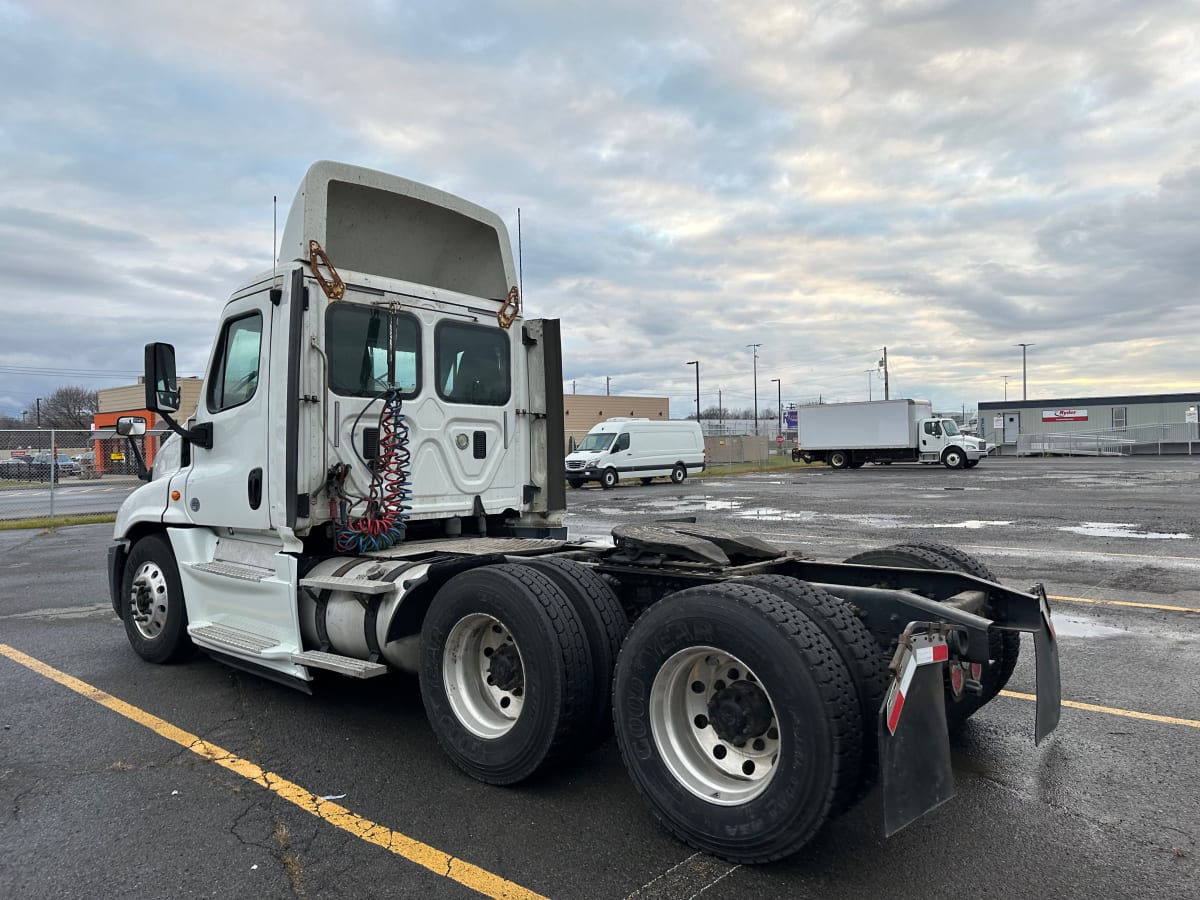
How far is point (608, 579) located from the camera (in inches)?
155

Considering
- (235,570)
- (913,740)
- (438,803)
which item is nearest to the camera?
(913,740)

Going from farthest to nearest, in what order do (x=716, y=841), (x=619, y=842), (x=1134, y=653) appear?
(x=1134, y=653) → (x=619, y=842) → (x=716, y=841)

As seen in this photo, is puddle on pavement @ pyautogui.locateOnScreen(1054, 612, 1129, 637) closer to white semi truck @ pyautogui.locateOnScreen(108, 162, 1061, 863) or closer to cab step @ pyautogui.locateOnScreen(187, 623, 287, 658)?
white semi truck @ pyautogui.locateOnScreen(108, 162, 1061, 863)

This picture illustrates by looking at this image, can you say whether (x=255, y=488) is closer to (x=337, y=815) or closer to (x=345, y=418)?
(x=345, y=418)

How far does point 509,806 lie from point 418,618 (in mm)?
1151

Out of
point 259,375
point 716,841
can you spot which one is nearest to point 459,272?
point 259,375

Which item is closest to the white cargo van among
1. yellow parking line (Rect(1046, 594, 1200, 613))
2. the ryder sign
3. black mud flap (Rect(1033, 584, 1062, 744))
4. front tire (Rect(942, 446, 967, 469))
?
front tire (Rect(942, 446, 967, 469))

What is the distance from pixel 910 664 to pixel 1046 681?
101 centimetres

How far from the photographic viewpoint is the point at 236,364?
5.07 metres

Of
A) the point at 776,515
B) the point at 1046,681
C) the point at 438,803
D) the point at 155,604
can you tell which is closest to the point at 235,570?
the point at 155,604

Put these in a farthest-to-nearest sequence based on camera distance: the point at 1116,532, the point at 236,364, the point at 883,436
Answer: the point at 883,436, the point at 1116,532, the point at 236,364

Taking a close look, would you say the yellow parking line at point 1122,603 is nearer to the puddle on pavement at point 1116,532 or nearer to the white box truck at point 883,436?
the puddle on pavement at point 1116,532

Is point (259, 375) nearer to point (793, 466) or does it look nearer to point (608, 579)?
point (608, 579)

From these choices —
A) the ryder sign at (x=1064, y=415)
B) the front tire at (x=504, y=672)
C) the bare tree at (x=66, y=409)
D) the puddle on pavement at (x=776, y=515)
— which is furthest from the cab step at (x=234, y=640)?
the bare tree at (x=66, y=409)
